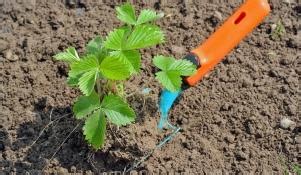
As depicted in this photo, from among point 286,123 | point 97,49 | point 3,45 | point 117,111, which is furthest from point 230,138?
point 3,45

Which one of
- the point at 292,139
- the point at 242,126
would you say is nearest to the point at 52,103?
the point at 242,126

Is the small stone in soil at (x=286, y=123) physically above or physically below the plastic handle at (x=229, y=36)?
below

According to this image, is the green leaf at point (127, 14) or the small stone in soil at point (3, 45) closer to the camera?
the green leaf at point (127, 14)

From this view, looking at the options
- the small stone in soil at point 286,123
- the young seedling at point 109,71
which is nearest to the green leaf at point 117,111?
the young seedling at point 109,71

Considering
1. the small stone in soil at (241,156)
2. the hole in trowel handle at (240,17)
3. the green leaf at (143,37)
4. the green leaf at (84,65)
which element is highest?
the hole in trowel handle at (240,17)

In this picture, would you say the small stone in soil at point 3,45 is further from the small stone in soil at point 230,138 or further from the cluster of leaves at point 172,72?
the small stone in soil at point 230,138

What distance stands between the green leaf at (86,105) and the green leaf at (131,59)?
0.49 feet

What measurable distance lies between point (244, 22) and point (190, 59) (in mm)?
223

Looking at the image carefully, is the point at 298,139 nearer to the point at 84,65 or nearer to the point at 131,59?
the point at 131,59

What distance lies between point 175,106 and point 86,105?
1.30ft

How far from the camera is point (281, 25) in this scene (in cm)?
→ 212

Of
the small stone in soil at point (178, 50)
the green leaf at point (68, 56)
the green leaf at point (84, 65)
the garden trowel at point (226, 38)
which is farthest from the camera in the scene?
the small stone in soil at point (178, 50)

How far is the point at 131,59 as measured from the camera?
163cm

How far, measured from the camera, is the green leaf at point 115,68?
5.15ft
